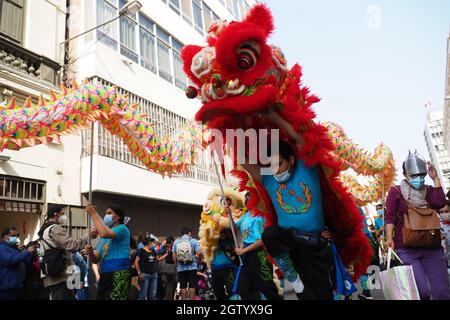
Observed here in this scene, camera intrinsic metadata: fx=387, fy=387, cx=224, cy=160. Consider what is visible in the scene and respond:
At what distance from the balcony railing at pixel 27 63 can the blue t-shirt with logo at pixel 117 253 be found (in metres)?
5.52

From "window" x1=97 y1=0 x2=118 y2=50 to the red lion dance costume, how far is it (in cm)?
913

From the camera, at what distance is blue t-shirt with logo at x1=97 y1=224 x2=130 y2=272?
4270mm

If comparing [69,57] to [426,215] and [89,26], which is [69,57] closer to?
[89,26]

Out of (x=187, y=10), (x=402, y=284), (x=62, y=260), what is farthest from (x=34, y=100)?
(x=187, y=10)

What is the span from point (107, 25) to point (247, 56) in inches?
394

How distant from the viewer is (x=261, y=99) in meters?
2.08

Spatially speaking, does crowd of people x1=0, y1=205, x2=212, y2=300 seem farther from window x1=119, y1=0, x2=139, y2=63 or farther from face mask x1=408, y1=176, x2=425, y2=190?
window x1=119, y1=0, x2=139, y2=63

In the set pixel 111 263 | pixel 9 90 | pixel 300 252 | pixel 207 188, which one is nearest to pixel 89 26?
pixel 9 90

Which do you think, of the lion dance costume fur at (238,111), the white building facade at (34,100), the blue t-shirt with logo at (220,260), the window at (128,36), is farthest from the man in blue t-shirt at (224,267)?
the window at (128,36)

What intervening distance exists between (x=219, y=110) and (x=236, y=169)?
63 cm

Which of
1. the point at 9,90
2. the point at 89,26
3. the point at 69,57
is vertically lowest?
the point at 9,90

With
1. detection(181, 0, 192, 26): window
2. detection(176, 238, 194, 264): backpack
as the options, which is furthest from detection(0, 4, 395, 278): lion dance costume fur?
detection(181, 0, 192, 26): window

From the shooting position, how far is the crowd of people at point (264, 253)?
231cm

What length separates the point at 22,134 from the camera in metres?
2.94
